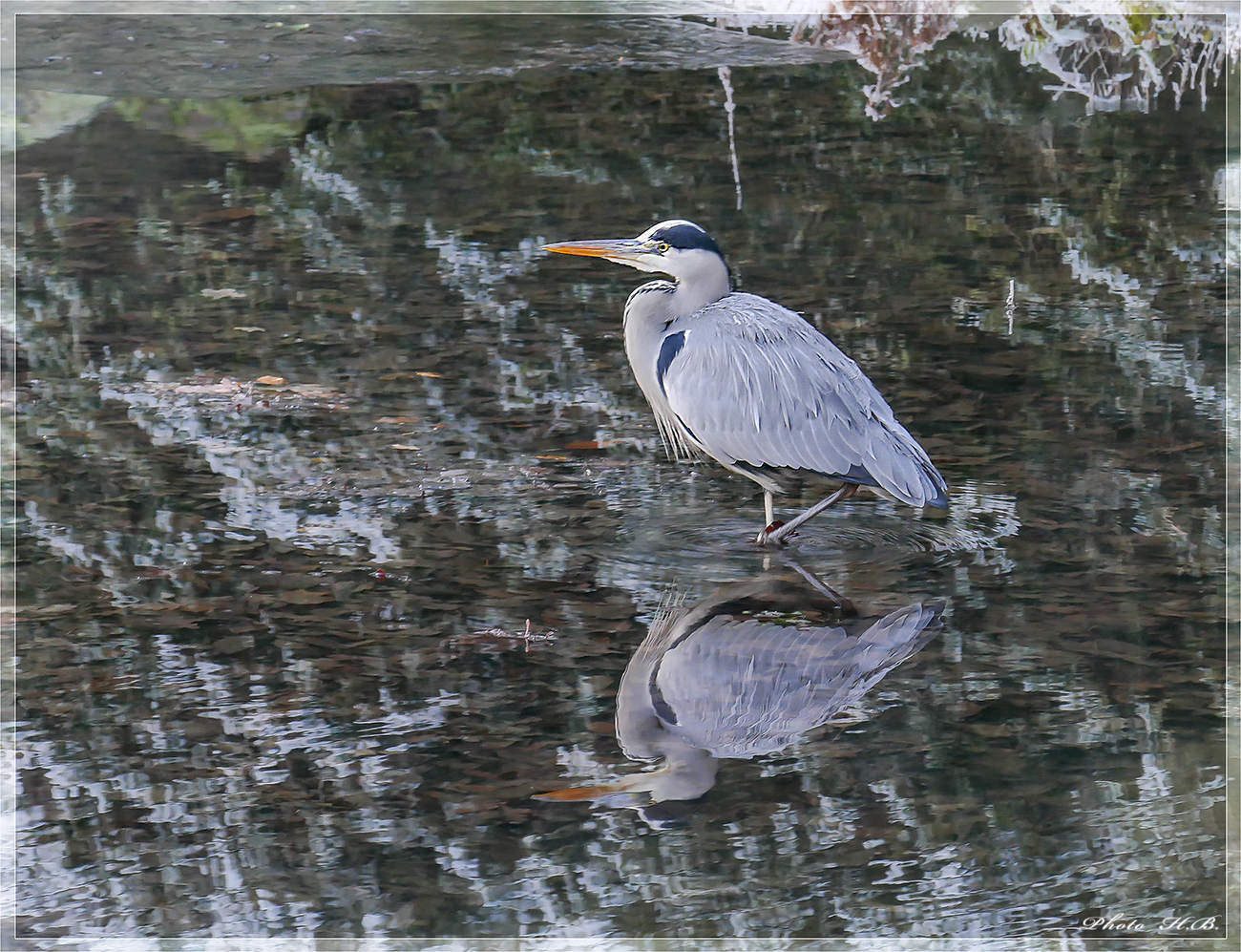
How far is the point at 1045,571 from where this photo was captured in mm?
5629

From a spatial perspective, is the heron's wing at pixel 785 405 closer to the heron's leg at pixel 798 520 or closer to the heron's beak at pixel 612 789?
the heron's leg at pixel 798 520

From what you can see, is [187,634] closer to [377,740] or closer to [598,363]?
[377,740]

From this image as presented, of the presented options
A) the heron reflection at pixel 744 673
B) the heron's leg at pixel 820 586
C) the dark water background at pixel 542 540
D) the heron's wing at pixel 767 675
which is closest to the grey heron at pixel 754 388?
the heron's leg at pixel 820 586

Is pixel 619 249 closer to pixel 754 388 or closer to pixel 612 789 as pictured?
pixel 754 388

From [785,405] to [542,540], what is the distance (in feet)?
3.50

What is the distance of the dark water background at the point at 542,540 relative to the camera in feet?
13.2

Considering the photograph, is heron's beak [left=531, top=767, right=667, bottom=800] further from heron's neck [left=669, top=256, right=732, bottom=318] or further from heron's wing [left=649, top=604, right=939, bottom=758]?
heron's neck [left=669, top=256, right=732, bottom=318]

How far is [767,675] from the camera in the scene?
4.90m

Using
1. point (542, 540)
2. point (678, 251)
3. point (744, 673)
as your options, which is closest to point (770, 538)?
point (542, 540)

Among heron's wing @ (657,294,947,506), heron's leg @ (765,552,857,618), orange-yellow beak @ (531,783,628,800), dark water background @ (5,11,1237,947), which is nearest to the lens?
dark water background @ (5,11,1237,947)

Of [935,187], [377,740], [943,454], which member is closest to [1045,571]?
[943,454]

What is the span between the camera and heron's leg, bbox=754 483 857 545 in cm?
579

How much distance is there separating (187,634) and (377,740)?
983mm

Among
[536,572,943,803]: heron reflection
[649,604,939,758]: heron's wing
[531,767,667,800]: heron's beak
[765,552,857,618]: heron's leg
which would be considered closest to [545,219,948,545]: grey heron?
[765,552,857,618]: heron's leg
